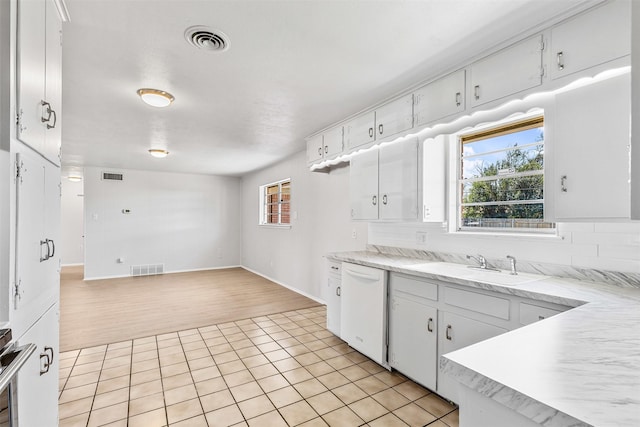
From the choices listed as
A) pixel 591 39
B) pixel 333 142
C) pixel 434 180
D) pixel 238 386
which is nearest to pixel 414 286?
pixel 434 180

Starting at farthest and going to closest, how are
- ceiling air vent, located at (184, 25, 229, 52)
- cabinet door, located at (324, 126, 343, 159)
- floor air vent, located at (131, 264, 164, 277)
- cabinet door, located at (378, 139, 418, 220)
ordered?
1. floor air vent, located at (131, 264, 164, 277)
2. cabinet door, located at (324, 126, 343, 159)
3. cabinet door, located at (378, 139, 418, 220)
4. ceiling air vent, located at (184, 25, 229, 52)

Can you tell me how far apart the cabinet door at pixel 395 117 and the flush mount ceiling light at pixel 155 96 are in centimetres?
196

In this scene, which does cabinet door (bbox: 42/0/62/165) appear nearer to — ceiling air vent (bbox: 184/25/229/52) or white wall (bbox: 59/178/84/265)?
ceiling air vent (bbox: 184/25/229/52)

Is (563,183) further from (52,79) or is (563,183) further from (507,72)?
(52,79)

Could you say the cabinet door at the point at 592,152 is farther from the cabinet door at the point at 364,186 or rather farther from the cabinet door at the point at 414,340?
the cabinet door at the point at 364,186

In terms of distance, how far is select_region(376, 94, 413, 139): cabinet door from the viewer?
261cm

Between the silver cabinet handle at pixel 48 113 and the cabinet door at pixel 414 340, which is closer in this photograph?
the silver cabinet handle at pixel 48 113

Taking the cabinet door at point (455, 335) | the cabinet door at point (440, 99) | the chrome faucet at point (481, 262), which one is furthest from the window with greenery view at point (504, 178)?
the cabinet door at point (455, 335)

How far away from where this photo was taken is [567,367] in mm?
805

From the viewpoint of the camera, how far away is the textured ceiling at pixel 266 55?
1.68 meters

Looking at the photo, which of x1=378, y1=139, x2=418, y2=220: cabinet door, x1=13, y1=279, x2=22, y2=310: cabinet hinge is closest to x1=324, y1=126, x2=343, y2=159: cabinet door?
x1=378, y1=139, x2=418, y2=220: cabinet door

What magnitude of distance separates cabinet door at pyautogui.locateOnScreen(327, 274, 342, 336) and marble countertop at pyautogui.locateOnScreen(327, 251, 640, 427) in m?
2.19

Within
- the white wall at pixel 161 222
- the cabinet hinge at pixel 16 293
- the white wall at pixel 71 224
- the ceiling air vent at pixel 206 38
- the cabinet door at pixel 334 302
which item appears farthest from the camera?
the white wall at pixel 71 224

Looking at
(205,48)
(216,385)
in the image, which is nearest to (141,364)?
(216,385)
